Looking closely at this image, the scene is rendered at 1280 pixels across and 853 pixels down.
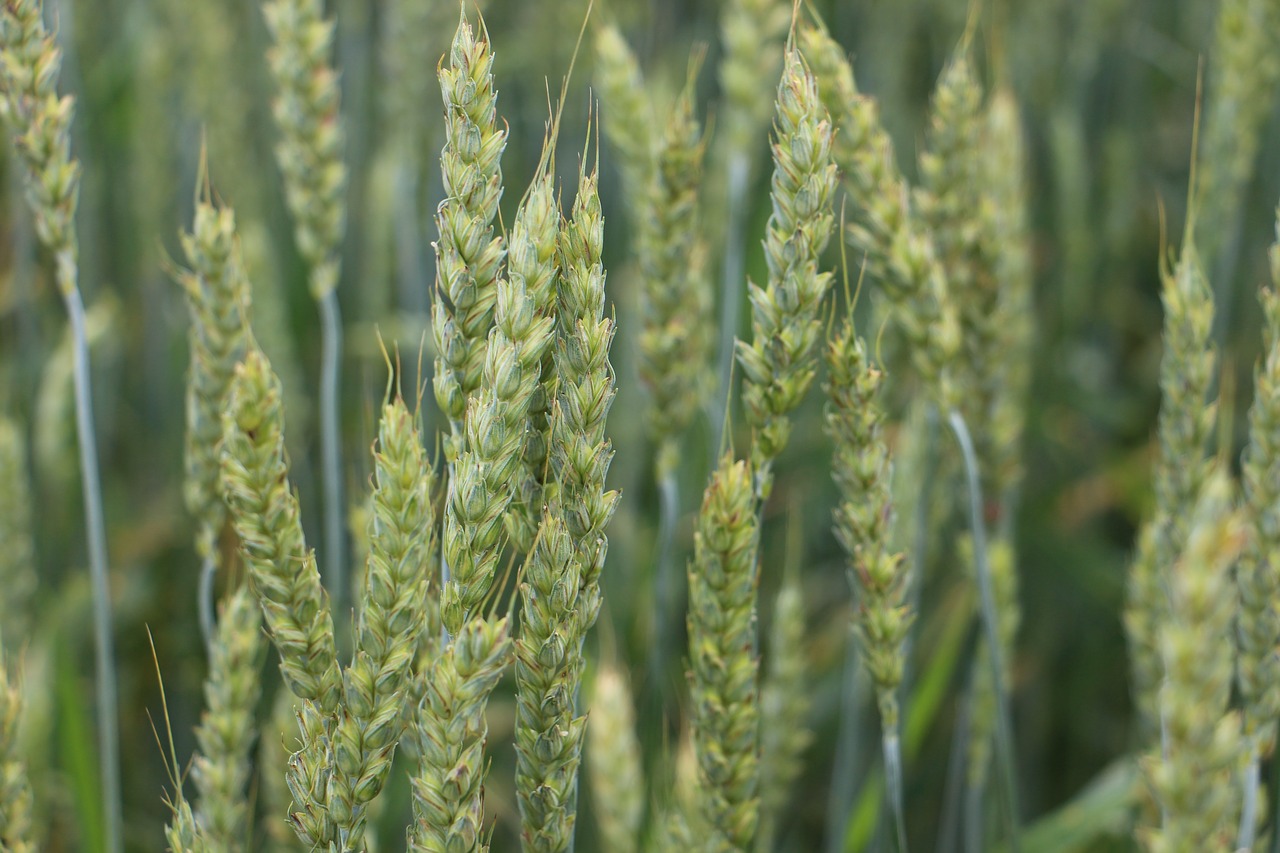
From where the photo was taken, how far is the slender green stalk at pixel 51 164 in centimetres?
96

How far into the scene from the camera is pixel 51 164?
0.99 m

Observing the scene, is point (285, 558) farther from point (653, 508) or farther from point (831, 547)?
point (831, 547)

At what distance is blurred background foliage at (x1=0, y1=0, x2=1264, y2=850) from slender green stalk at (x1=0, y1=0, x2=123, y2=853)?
14.7 inches

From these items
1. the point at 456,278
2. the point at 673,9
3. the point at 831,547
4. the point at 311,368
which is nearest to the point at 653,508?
the point at 831,547

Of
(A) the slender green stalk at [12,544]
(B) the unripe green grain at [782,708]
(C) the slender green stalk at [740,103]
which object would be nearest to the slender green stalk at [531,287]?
(B) the unripe green grain at [782,708]

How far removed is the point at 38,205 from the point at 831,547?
142 cm

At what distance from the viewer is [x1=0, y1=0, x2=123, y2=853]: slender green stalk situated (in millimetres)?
962

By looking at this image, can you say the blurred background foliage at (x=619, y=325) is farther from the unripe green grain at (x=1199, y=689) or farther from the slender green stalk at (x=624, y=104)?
the unripe green grain at (x=1199, y=689)

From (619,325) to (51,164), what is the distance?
3.74 feet

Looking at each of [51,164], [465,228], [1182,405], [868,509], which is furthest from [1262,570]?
[51,164]

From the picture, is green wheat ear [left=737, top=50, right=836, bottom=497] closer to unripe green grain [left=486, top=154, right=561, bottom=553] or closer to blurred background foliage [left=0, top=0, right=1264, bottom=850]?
unripe green grain [left=486, top=154, right=561, bottom=553]

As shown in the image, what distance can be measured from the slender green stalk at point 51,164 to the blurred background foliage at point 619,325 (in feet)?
1.22

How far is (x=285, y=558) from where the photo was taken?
77cm

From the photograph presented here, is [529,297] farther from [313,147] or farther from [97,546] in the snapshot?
[313,147]
